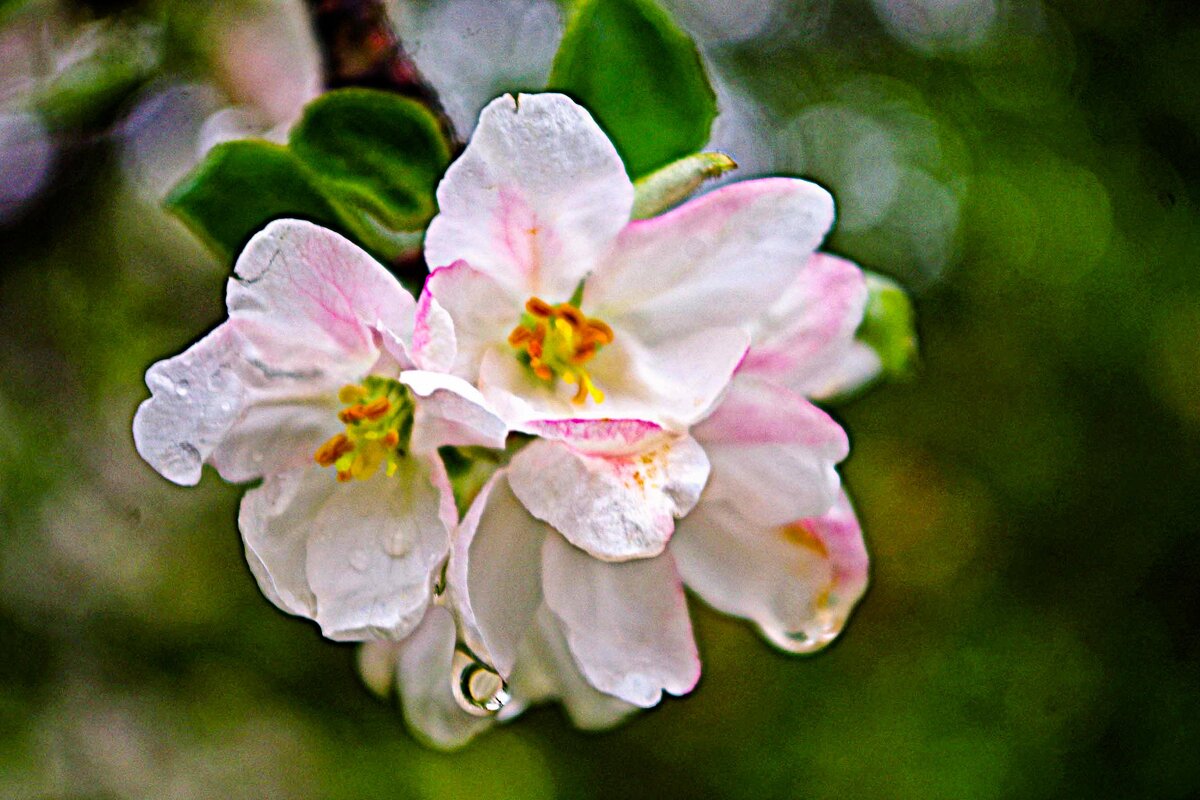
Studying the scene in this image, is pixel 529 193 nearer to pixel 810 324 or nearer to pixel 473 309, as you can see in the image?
pixel 473 309

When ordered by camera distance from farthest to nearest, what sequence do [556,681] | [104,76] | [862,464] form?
[862,464] → [104,76] → [556,681]

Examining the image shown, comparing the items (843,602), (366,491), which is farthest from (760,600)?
(366,491)

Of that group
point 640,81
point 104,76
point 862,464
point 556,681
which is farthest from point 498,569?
point 862,464

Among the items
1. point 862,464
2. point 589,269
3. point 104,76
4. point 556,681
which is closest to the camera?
point 589,269

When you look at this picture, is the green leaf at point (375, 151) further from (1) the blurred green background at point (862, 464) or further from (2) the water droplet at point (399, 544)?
(1) the blurred green background at point (862, 464)

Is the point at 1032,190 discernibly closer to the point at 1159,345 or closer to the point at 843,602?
the point at 1159,345

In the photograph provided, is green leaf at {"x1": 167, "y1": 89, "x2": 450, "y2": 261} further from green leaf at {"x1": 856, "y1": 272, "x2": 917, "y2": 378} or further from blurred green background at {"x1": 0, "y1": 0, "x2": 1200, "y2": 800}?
blurred green background at {"x1": 0, "y1": 0, "x2": 1200, "y2": 800}

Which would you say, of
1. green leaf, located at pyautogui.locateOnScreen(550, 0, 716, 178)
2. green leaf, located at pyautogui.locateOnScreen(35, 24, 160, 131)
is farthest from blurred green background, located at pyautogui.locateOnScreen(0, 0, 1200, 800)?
green leaf, located at pyautogui.locateOnScreen(550, 0, 716, 178)
